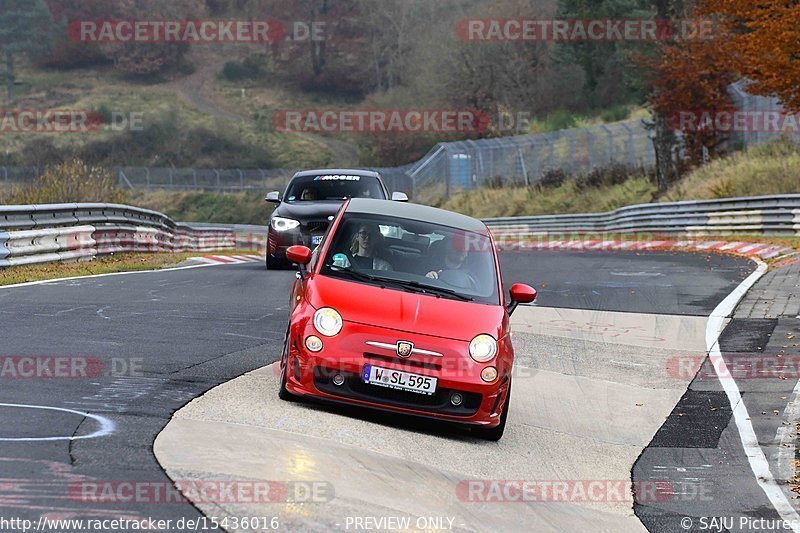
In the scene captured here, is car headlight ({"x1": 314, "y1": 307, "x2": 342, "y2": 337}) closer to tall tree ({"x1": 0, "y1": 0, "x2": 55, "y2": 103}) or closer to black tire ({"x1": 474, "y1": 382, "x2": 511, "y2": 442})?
black tire ({"x1": 474, "y1": 382, "x2": 511, "y2": 442})

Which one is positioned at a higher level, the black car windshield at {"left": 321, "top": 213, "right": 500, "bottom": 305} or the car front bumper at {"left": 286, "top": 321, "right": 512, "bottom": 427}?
the black car windshield at {"left": 321, "top": 213, "right": 500, "bottom": 305}

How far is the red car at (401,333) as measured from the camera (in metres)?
8.39

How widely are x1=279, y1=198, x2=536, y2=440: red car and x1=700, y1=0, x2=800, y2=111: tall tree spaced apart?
881 inches

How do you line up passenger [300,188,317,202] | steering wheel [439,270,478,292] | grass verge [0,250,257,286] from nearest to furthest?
steering wheel [439,270,478,292] < grass verge [0,250,257,286] < passenger [300,188,317,202]

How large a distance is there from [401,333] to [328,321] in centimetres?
51

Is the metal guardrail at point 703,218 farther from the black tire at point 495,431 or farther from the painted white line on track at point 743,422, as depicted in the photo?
the black tire at point 495,431

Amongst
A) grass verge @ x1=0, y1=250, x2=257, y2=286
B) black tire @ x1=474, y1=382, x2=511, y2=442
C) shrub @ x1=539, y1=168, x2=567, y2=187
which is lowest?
shrub @ x1=539, y1=168, x2=567, y2=187

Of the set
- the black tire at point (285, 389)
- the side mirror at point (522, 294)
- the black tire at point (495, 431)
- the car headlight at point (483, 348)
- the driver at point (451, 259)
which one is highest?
the driver at point (451, 259)

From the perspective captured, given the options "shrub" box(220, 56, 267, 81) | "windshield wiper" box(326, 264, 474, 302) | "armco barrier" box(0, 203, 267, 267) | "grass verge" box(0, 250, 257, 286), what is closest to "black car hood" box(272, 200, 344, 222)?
"grass verge" box(0, 250, 257, 286)

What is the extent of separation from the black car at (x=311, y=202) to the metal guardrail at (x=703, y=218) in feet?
40.6

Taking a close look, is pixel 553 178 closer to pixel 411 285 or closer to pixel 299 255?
pixel 299 255

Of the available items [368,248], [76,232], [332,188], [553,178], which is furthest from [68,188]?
[553,178]

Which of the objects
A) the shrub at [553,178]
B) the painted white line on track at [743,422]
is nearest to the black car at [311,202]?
the painted white line on track at [743,422]

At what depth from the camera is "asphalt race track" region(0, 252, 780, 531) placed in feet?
21.1
